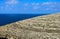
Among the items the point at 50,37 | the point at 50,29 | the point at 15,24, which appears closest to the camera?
the point at 50,37

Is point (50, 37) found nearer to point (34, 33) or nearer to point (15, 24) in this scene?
point (34, 33)

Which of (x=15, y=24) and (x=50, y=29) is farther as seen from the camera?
(x=15, y=24)

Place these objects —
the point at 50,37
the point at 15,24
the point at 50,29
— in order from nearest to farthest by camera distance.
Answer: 1. the point at 50,37
2. the point at 50,29
3. the point at 15,24

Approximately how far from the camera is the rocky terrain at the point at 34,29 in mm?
9617

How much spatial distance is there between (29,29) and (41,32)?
0.68m

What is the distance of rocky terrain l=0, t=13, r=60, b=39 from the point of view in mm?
9617

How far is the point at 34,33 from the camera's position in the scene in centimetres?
973

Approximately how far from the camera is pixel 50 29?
9.99 m

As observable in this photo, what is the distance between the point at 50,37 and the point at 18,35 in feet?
4.80

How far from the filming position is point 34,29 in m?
10.1

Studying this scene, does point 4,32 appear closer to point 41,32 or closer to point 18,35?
point 18,35

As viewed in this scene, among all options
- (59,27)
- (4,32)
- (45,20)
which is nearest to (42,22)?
(45,20)

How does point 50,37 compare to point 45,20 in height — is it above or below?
below


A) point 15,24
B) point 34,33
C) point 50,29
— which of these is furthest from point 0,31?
point 50,29
